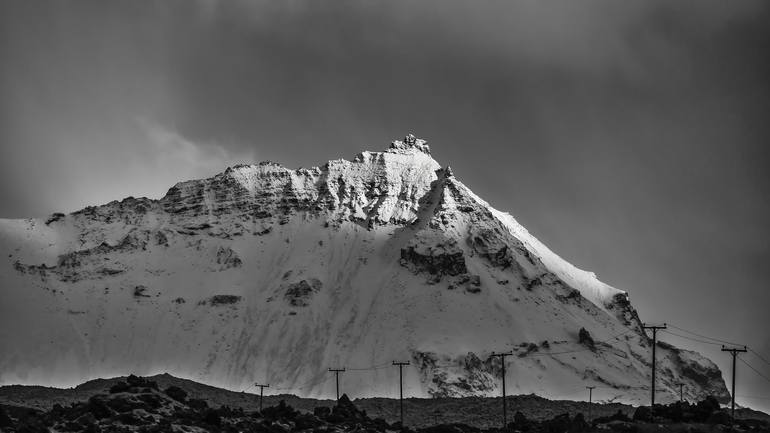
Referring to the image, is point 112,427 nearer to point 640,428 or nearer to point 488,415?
point 640,428

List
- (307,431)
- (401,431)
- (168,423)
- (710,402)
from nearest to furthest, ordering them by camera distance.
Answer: (168,423)
(307,431)
(401,431)
(710,402)

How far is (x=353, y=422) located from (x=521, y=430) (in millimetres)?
18636

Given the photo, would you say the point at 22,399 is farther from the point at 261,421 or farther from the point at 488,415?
the point at 261,421

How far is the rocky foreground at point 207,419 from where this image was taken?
87125 mm

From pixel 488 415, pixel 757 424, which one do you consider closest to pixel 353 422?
pixel 757 424

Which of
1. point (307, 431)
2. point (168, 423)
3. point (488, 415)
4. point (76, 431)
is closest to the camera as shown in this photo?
point (76, 431)

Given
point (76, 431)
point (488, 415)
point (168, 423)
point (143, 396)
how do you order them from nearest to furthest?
point (76, 431)
point (168, 423)
point (143, 396)
point (488, 415)

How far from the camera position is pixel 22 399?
19700 cm

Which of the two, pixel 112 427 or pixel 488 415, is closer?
pixel 112 427

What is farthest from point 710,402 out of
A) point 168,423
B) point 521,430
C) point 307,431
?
point 168,423

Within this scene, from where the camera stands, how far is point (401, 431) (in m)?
114

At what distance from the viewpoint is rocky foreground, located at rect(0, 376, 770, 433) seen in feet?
286

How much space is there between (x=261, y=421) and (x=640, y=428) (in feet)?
120

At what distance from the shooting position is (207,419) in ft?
314
